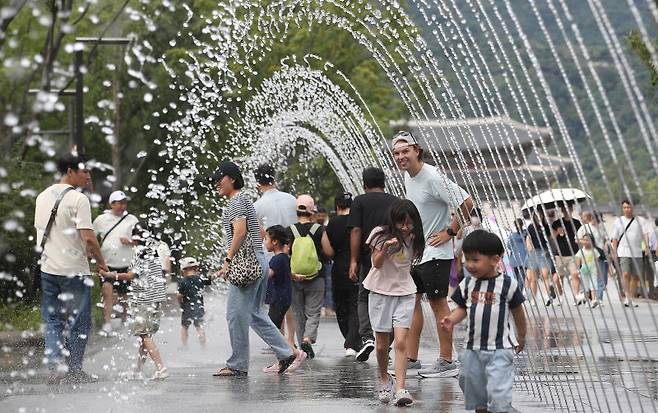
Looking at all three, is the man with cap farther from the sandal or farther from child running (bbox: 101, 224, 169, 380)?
the sandal

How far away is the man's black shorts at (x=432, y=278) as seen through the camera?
11.2m

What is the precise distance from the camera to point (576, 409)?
8734 mm

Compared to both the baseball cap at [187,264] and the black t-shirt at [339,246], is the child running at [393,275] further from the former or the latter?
the baseball cap at [187,264]

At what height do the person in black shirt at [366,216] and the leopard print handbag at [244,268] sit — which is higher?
the person in black shirt at [366,216]

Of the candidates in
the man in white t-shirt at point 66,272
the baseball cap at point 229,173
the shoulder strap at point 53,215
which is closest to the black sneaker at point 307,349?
the baseball cap at point 229,173

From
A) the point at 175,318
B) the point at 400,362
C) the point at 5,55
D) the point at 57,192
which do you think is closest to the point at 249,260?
the point at 57,192

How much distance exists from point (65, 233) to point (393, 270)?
9.00 ft

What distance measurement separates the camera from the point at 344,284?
13.9m

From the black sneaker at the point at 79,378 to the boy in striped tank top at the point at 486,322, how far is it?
14.4ft

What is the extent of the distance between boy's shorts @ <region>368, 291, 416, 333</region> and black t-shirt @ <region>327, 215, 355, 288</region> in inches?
147

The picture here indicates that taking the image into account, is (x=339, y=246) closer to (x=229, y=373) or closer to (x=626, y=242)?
(x=229, y=373)

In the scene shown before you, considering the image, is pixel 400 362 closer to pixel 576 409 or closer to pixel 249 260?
pixel 576 409

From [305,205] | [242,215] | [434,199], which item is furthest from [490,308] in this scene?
[305,205]

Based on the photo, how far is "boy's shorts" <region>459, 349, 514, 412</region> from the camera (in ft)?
23.8
